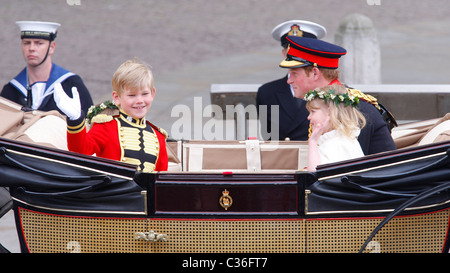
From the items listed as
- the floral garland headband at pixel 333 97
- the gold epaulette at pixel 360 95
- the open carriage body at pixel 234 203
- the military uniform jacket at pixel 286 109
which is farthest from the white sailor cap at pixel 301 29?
the open carriage body at pixel 234 203

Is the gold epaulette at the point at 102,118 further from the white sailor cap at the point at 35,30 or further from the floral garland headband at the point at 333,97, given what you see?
the white sailor cap at the point at 35,30

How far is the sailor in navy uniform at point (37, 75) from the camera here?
512 centimetres

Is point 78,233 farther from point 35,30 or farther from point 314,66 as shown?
point 35,30

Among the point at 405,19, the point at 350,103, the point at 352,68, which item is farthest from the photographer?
the point at 405,19

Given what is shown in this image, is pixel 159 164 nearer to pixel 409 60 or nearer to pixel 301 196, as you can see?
pixel 301 196

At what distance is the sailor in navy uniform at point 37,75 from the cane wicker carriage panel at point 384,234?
2.31m

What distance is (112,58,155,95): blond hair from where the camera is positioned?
142 inches

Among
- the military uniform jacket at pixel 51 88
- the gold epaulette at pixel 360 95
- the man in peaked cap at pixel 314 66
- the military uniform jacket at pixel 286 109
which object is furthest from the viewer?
the military uniform jacket at pixel 51 88

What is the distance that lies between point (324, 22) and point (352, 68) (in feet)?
14.4

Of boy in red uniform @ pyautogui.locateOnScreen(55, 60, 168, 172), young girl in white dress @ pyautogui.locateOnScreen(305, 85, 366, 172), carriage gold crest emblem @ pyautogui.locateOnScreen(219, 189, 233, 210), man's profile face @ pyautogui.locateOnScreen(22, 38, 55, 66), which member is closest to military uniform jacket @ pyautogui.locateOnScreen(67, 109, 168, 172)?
boy in red uniform @ pyautogui.locateOnScreen(55, 60, 168, 172)

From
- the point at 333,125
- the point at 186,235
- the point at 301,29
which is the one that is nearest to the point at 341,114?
the point at 333,125

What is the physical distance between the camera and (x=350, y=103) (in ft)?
11.7

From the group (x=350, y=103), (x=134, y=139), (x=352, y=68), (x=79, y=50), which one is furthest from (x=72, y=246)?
(x=79, y=50)

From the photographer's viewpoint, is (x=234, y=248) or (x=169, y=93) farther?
(x=169, y=93)
